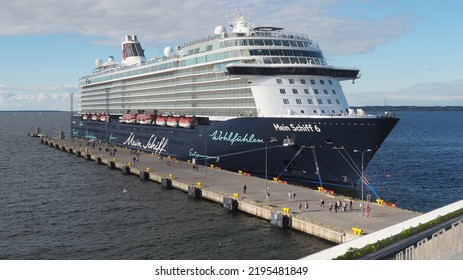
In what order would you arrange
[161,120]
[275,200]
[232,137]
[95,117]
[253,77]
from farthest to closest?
[95,117] → [161,120] → [232,137] → [253,77] → [275,200]

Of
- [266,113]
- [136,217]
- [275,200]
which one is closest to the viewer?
[275,200]

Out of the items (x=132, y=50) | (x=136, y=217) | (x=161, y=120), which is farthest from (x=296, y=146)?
(x=132, y=50)

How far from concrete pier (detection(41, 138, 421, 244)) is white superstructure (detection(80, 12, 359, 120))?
27.2 ft

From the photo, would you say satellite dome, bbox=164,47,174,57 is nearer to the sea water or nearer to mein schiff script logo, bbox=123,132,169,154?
mein schiff script logo, bbox=123,132,169,154

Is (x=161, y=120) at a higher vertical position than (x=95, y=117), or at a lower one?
lower

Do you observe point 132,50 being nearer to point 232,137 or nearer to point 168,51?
point 168,51

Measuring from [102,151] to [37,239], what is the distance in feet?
187

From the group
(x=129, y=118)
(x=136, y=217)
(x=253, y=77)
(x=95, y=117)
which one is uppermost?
(x=253, y=77)

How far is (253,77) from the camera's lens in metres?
54.5

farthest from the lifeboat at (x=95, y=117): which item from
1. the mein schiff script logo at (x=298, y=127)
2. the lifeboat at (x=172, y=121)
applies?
the mein schiff script logo at (x=298, y=127)

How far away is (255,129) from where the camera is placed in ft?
173

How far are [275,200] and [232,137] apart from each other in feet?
47.9

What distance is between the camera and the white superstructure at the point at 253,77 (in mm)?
53375

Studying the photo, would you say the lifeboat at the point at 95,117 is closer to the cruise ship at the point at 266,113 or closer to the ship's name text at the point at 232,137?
the cruise ship at the point at 266,113
